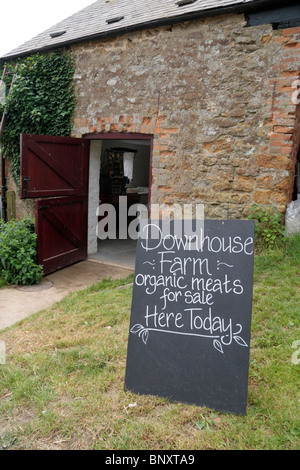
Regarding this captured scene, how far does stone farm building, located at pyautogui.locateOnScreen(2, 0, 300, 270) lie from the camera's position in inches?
182

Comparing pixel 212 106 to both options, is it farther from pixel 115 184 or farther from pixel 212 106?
pixel 115 184

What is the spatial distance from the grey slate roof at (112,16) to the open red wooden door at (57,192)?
1.99m

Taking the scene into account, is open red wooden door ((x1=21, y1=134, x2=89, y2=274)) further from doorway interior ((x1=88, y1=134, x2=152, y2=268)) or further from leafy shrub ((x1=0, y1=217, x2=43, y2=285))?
doorway interior ((x1=88, y1=134, x2=152, y2=268))

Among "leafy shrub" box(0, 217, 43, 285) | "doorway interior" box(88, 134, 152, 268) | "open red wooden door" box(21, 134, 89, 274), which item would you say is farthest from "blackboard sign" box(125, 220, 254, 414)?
"open red wooden door" box(21, 134, 89, 274)

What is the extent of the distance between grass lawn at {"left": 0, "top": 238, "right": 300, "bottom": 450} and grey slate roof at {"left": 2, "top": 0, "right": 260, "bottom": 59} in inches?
166

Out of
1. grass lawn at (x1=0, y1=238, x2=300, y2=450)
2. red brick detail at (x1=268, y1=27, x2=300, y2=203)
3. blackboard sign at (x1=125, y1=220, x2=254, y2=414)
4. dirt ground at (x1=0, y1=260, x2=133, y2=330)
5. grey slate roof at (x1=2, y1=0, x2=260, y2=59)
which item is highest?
grey slate roof at (x1=2, y1=0, x2=260, y2=59)

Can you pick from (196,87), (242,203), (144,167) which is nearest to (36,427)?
(242,203)

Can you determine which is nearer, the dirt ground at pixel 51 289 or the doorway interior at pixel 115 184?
the dirt ground at pixel 51 289

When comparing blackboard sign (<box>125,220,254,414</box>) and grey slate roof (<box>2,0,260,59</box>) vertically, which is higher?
grey slate roof (<box>2,0,260,59</box>)

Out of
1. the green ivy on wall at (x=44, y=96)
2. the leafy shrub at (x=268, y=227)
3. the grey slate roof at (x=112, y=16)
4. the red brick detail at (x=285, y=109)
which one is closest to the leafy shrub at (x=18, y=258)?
the green ivy on wall at (x=44, y=96)

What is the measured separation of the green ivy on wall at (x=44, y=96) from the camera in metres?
6.52

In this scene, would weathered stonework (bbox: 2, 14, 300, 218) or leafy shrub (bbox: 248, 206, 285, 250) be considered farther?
leafy shrub (bbox: 248, 206, 285, 250)

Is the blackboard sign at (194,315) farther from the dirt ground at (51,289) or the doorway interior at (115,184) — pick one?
the doorway interior at (115,184)
